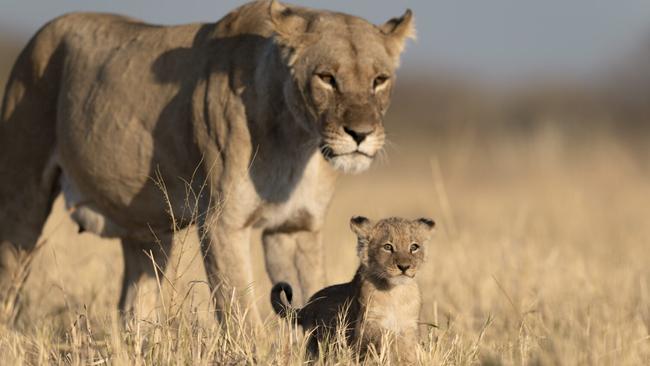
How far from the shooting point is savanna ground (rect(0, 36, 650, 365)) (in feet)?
15.1

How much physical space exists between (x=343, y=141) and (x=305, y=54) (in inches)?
22.8

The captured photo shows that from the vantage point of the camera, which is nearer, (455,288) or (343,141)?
(343,141)

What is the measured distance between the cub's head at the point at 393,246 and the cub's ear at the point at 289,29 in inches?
47.6

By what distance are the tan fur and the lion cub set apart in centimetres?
58

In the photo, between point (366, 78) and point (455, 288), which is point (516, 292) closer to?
point (455, 288)

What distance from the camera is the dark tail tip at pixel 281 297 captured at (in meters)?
5.18

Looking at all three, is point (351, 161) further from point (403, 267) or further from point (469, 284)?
point (469, 284)

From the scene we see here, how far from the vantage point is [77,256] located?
9.09 m

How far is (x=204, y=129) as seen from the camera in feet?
19.7

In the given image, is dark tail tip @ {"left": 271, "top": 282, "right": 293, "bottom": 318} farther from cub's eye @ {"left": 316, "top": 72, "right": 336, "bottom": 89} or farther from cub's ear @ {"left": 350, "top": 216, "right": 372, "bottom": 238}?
cub's eye @ {"left": 316, "top": 72, "right": 336, "bottom": 89}

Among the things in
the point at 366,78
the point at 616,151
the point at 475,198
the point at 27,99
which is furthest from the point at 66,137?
the point at 616,151

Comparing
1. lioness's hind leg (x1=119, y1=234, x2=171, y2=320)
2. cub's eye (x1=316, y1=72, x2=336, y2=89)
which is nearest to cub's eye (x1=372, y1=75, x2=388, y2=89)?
cub's eye (x1=316, y1=72, x2=336, y2=89)

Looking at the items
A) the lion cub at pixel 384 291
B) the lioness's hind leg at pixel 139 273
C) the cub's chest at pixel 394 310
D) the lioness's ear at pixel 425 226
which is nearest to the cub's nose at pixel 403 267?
the lion cub at pixel 384 291

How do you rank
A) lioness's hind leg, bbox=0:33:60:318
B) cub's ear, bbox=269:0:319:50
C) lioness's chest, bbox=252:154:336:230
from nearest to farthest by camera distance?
cub's ear, bbox=269:0:319:50 → lioness's chest, bbox=252:154:336:230 → lioness's hind leg, bbox=0:33:60:318
